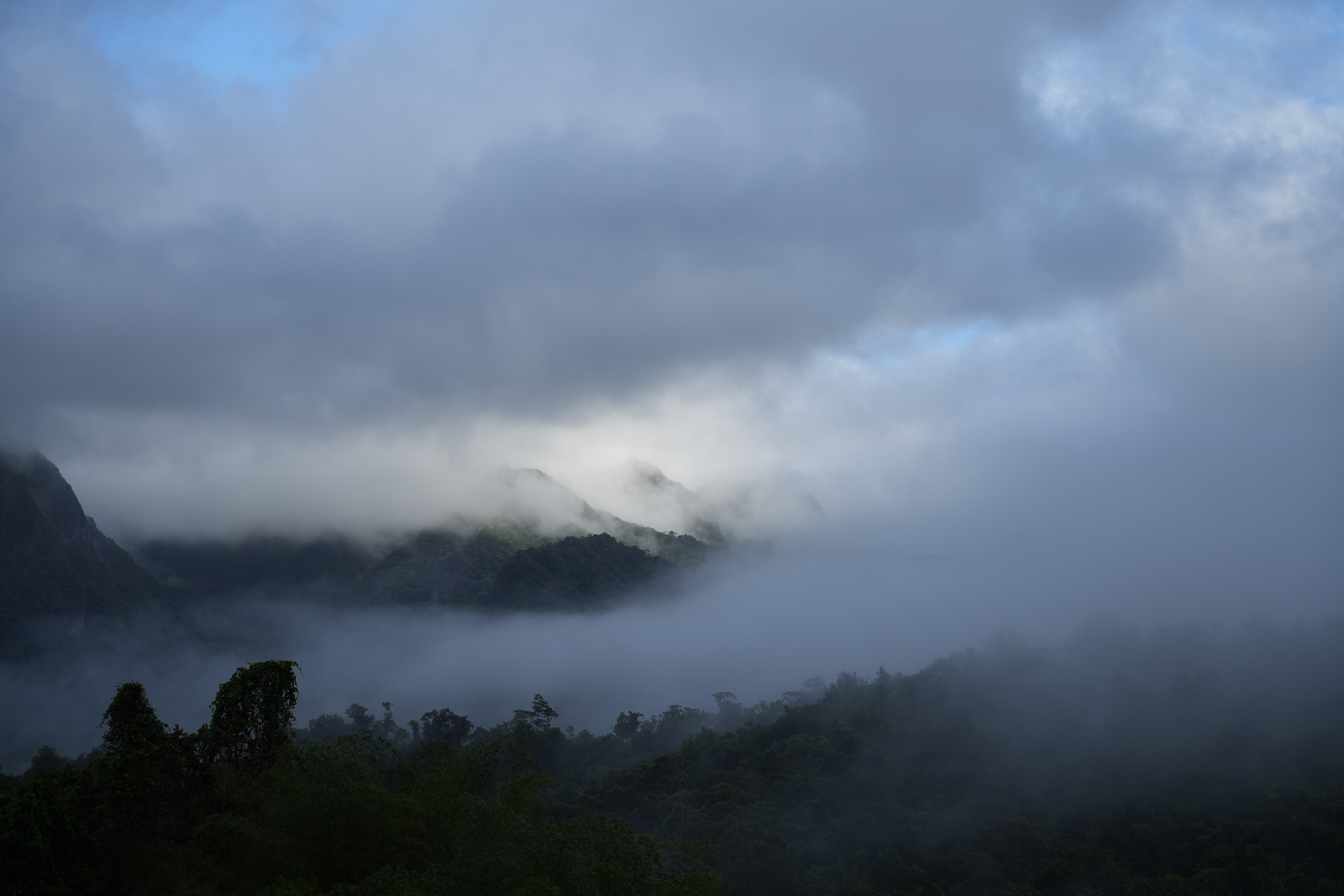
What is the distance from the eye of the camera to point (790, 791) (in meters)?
69.0

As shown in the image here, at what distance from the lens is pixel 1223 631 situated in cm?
8812

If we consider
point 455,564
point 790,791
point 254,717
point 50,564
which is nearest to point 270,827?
point 254,717

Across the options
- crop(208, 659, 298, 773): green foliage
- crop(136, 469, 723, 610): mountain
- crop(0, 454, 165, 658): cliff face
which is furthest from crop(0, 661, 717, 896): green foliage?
crop(136, 469, 723, 610): mountain

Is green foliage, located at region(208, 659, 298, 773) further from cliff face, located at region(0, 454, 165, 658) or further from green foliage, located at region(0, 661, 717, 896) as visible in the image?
cliff face, located at region(0, 454, 165, 658)

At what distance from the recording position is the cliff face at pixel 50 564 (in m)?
106

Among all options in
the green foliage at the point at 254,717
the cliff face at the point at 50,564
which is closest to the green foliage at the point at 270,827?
the green foliage at the point at 254,717

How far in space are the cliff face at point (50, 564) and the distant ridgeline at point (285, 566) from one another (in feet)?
0.52

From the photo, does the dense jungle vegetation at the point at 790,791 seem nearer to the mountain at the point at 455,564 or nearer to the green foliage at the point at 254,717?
the green foliage at the point at 254,717

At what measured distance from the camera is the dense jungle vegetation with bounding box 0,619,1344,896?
2620 cm

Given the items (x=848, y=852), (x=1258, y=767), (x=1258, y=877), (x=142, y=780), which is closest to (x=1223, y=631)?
(x=1258, y=767)

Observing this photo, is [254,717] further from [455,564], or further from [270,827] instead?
[455,564]

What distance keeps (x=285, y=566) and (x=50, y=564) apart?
56.4m

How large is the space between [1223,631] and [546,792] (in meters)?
70.9

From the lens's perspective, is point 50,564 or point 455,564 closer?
point 50,564
